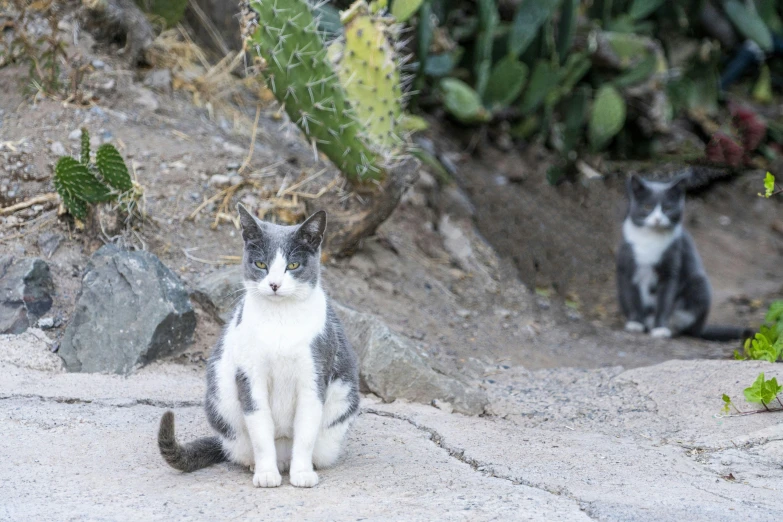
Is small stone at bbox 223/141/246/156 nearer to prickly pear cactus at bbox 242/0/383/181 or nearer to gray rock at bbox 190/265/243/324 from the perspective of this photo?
prickly pear cactus at bbox 242/0/383/181

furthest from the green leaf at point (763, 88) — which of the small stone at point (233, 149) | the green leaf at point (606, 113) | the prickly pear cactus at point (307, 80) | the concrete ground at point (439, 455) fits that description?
the small stone at point (233, 149)

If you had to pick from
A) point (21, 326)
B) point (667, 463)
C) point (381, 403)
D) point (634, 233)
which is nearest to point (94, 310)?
point (21, 326)

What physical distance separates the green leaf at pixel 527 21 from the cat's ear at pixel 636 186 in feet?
5.17

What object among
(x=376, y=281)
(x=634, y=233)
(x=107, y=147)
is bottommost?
(x=634, y=233)

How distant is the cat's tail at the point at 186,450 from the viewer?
280 centimetres

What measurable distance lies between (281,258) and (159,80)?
10.8 feet

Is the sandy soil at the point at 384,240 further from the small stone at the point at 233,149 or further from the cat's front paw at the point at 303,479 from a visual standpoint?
the cat's front paw at the point at 303,479

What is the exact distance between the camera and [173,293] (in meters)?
4.20

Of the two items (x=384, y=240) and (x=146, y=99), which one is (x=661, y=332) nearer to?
(x=384, y=240)

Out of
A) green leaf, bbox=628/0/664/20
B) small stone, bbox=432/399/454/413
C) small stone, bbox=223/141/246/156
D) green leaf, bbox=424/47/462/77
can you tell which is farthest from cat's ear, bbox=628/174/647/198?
small stone, bbox=432/399/454/413

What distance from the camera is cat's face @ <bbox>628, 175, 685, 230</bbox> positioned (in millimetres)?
6445

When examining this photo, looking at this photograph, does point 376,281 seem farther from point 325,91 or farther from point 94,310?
point 94,310

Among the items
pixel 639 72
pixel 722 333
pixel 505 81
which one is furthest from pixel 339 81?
pixel 639 72

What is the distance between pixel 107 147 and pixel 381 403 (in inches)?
74.0
